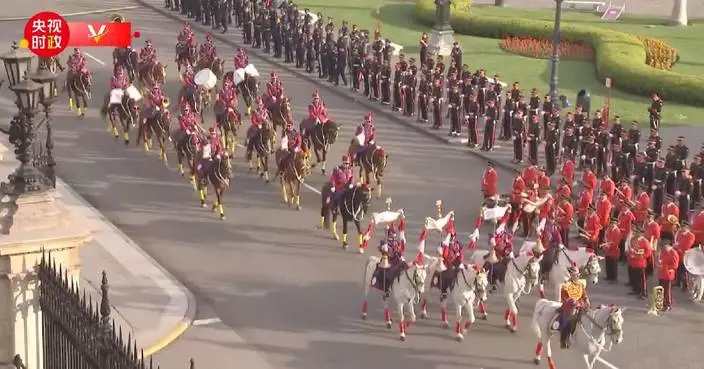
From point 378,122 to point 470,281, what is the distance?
1552cm

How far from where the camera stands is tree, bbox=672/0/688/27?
4909cm

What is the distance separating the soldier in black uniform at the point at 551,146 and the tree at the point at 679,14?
66.6 feet

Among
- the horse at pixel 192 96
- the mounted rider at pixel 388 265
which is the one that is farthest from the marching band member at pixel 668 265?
the horse at pixel 192 96

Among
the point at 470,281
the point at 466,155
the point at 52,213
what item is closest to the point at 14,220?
the point at 52,213

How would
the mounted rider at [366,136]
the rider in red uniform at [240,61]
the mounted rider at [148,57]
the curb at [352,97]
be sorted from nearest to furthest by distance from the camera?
the mounted rider at [366,136] < the curb at [352,97] < the rider in red uniform at [240,61] < the mounted rider at [148,57]

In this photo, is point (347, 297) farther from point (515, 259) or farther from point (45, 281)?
point (45, 281)

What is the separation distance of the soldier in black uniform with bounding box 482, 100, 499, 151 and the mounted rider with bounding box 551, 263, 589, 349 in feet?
42.8

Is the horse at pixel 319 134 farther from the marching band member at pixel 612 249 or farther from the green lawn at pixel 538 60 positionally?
the green lawn at pixel 538 60

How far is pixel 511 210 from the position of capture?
1033 inches

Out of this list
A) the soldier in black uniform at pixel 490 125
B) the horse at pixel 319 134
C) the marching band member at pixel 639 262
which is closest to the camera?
the marching band member at pixel 639 262

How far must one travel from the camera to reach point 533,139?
3103 centimetres

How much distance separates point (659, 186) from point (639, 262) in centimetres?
502

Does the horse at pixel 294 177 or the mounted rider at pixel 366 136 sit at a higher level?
the mounted rider at pixel 366 136

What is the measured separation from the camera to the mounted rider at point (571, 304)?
19.3m
